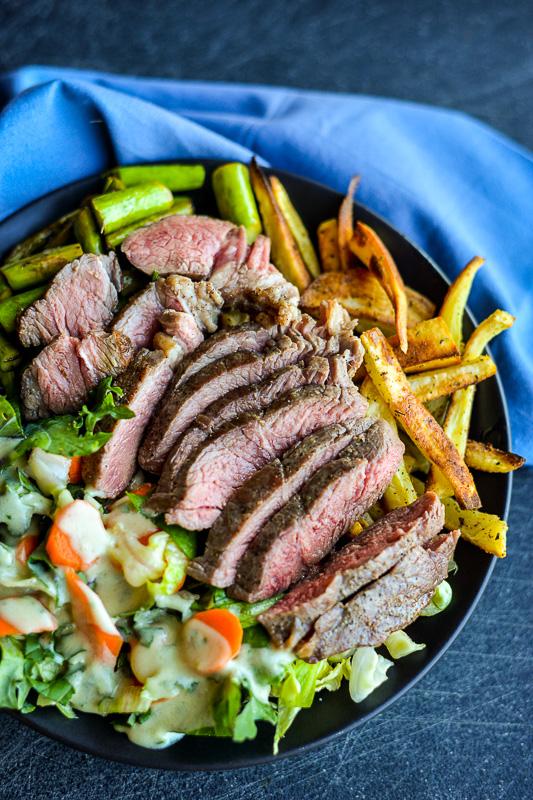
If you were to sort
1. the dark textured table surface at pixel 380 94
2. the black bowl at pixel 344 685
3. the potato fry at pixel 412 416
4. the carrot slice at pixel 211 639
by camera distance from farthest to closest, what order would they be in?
the dark textured table surface at pixel 380 94 → the potato fry at pixel 412 416 → the black bowl at pixel 344 685 → the carrot slice at pixel 211 639

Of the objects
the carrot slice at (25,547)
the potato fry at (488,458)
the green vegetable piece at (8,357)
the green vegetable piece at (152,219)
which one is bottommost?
the potato fry at (488,458)

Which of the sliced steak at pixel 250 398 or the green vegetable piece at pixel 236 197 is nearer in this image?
the sliced steak at pixel 250 398

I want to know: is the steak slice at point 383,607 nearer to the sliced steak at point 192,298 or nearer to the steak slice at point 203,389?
the steak slice at point 203,389

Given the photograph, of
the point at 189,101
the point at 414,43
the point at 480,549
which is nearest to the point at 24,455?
the point at 480,549

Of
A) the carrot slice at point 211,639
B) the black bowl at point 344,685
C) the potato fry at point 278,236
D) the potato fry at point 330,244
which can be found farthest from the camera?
the potato fry at point 330,244

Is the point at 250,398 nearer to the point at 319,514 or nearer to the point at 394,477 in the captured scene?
the point at 319,514

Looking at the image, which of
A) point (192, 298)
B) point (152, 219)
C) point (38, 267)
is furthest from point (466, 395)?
point (38, 267)

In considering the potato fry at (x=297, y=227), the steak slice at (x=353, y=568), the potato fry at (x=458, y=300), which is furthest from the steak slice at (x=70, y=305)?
the potato fry at (x=458, y=300)
